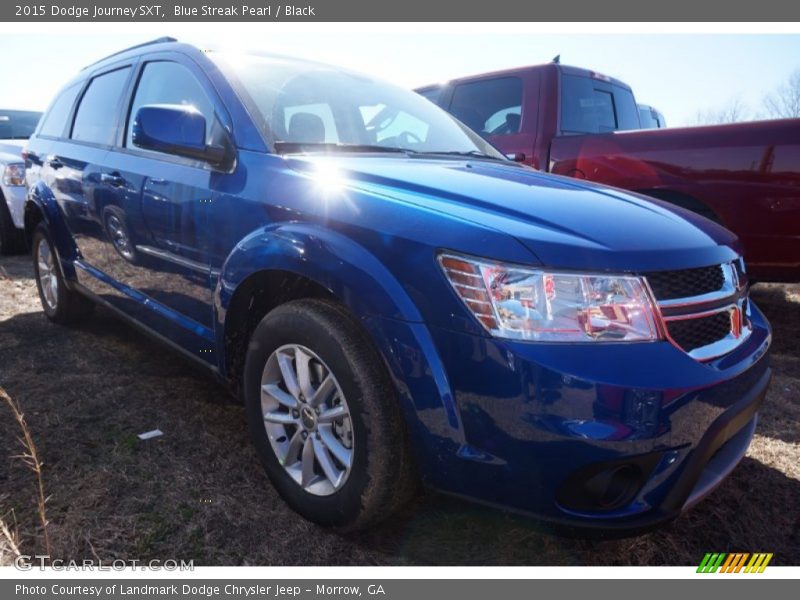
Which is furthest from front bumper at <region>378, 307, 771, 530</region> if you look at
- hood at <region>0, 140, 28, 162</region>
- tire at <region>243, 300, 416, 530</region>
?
hood at <region>0, 140, 28, 162</region>

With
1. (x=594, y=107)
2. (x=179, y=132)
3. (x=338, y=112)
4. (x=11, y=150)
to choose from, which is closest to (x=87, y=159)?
(x=179, y=132)

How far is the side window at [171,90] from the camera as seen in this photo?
7.73 ft

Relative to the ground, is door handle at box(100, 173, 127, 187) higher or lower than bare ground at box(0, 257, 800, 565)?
higher

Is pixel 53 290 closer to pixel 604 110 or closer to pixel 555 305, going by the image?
pixel 555 305

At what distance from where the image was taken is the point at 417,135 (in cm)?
271

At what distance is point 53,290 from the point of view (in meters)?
3.98

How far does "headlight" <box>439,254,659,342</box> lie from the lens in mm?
1438

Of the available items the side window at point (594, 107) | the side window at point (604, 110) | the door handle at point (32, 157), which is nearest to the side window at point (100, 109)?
the door handle at point (32, 157)

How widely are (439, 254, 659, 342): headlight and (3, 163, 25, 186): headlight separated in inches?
249

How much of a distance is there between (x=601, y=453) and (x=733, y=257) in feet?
2.92

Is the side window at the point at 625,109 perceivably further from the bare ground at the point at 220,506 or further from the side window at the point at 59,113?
the side window at the point at 59,113

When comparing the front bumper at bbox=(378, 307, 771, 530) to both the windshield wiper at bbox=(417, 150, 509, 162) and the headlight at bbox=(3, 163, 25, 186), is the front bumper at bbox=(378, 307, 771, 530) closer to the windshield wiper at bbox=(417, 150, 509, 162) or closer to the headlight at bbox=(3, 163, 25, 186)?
the windshield wiper at bbox=(417, 150, 509, 162)

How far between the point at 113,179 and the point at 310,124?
1.15 metres

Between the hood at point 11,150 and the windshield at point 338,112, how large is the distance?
5.04 m
